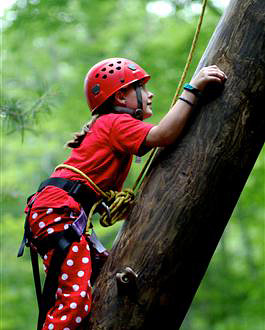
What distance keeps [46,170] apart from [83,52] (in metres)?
3.86

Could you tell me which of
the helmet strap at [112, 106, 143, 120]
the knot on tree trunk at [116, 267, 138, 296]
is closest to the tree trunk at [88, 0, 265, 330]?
the knot on tree trunk at [116, 267, 138, 296]

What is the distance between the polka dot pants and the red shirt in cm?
9

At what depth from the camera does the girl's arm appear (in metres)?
2.51

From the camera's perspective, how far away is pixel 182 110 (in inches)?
99.7

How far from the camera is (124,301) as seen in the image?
2475mm

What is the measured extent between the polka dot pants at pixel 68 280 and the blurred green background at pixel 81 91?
3405 millimetres

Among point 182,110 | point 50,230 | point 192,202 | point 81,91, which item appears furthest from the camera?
point 81,91

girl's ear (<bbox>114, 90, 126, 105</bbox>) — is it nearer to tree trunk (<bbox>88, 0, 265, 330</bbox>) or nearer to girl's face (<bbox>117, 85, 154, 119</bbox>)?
girl's face (<bbox>117, 85, 154, 119</bbox>)

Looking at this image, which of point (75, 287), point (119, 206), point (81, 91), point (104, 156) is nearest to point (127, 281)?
point (75, 287)

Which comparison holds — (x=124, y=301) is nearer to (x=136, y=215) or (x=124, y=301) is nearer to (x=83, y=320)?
(x=83, y=320)

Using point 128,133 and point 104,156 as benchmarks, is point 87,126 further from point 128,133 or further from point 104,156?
point 128,133

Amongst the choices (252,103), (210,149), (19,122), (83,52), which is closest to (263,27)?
(252,103)

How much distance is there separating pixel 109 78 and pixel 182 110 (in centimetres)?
69

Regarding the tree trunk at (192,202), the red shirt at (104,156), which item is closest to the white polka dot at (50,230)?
the red shirt at (104,156)
